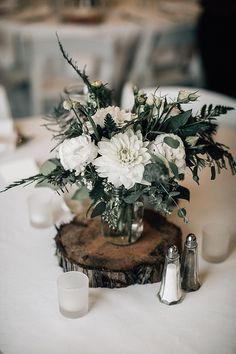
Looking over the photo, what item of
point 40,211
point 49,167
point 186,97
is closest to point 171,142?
point 186,97

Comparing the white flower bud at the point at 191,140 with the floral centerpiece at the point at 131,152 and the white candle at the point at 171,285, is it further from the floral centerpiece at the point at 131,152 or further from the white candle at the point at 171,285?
the white candle at the point at 171,285

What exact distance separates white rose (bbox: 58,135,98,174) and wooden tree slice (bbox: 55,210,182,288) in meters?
0.28

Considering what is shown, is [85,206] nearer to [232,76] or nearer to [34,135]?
[34,135]

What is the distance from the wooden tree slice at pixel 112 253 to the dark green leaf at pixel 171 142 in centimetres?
31

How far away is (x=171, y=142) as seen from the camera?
1.12 metres

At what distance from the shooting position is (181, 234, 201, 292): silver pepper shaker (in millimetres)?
1227

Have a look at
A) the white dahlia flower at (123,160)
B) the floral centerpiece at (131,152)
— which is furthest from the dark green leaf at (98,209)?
the white dahlia flower at (123,160)

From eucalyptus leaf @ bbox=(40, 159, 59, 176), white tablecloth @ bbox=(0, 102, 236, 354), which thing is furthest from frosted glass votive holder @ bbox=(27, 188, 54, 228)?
eucalyptus leaf @ bbox=(40, 159, 59, 176)

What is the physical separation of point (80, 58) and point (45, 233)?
7.50ft

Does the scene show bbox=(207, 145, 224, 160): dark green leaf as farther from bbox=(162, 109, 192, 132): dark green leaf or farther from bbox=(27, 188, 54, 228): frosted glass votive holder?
bbox=(27, 188, 54, 228): frosted glass votive holder

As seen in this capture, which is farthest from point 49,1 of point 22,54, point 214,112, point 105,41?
point 214,112

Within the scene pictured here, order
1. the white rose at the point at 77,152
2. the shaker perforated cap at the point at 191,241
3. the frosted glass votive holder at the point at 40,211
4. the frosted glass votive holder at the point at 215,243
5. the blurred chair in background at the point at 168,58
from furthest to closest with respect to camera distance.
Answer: the blurred chair in background at the point at 168,58 < the frosted glass votive holder at the point at 40,211 < the frosted glass votive holder at the point at 215,243 < the shaker perforated cap at the point at 191,241 < the white rose at the point at 77,152

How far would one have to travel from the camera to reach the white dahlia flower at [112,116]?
1187 millimetres

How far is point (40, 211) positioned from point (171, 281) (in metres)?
0.45
